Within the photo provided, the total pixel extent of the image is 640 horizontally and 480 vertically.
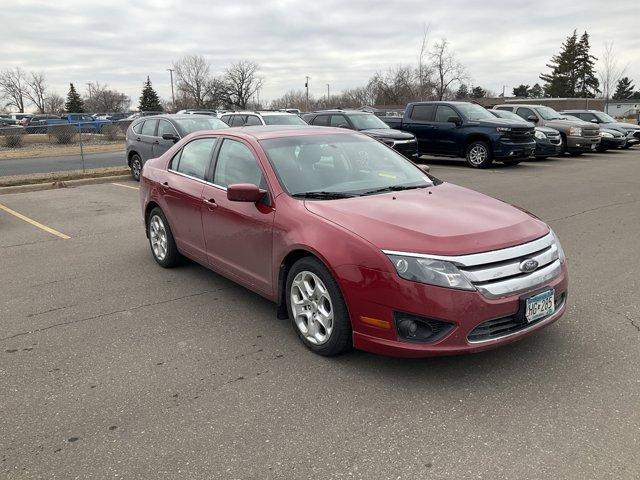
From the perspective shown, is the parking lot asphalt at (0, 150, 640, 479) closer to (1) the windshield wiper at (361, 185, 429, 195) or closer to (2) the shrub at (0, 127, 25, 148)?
(1) the windshield wiper at (361, 185, 429, 195)

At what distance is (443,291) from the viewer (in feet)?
10.2

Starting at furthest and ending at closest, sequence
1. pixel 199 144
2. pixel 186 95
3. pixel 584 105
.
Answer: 1. pixel 186 95
2. pixel 584 105
3. pixel 199 144

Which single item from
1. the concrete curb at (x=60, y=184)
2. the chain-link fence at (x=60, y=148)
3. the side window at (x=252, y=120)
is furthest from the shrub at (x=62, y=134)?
the side window at (x=252, y=120)

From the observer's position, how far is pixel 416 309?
314 cm

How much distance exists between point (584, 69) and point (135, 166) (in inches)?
3027

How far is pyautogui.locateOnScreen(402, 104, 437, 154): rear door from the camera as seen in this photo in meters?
16.4

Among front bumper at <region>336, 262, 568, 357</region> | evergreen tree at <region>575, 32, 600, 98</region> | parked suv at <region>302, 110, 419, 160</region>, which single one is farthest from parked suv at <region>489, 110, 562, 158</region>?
evergreen tree at <region>575, 32, 600, 98</region>

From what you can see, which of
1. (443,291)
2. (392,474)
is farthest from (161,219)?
(392,474)

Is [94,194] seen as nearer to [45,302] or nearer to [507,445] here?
[45,302]

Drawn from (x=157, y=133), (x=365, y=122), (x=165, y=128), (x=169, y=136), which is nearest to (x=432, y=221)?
(x=169, y=136)

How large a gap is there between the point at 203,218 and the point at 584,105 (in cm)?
5976

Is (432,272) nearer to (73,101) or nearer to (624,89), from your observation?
(73,101)

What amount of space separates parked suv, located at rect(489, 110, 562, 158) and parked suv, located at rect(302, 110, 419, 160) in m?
3.93

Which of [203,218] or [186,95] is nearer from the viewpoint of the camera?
[203,218]
